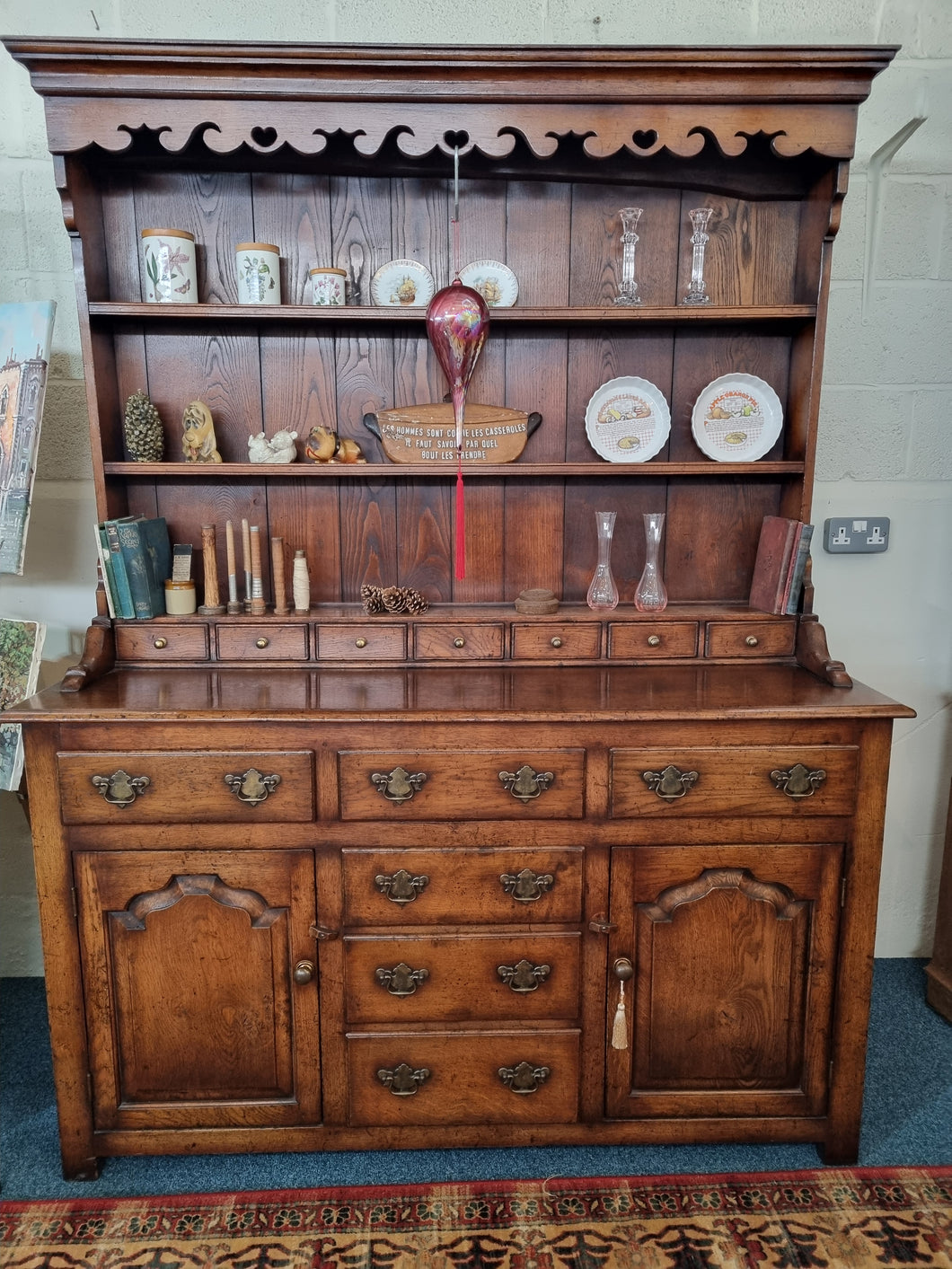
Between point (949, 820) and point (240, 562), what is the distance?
6.25ft

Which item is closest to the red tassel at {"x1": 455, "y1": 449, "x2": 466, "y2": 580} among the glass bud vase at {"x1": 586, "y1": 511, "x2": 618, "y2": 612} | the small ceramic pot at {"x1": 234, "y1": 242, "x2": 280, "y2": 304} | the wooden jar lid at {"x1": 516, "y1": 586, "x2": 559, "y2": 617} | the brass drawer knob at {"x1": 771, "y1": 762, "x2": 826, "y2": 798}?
the wooden jar lid at {"x1": 516, "y1": 586, "x2": 559, "y2": 617}

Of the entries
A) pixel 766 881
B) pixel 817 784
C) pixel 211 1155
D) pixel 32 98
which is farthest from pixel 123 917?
pixel 32 98

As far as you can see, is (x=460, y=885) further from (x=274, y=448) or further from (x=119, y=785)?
(x=274, y=448)

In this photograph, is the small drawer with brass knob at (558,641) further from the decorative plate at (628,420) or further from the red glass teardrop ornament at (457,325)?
the red glass teardrop ornament at (457,325)

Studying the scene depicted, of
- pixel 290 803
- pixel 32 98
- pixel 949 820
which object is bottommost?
pixel 949 820

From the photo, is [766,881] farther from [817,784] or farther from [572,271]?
[572,271]

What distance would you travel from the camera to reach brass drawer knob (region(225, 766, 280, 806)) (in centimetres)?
146

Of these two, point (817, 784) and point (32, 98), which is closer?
point (817, 784)

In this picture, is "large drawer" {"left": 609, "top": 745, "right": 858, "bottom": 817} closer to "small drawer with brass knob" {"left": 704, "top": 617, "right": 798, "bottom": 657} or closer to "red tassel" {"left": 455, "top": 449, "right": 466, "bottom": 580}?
"small drawer with brass knob" {"left": 704, "top": 617, "right": 798, "bottom": 657}

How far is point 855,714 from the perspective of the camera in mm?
1459

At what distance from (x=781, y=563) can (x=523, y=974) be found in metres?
1.01

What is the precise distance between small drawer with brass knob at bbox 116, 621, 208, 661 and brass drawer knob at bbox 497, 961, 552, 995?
91 centimetres

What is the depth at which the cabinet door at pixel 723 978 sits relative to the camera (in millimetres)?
1517

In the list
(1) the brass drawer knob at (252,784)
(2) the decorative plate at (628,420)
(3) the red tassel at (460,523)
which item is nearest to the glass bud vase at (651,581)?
(2) the decorative plate at (628,420)
